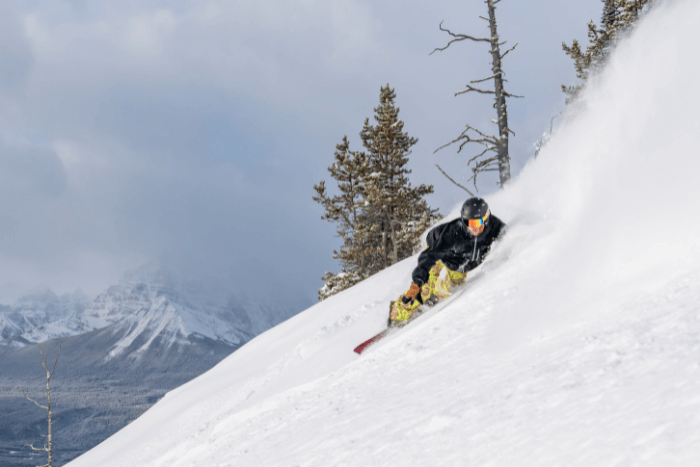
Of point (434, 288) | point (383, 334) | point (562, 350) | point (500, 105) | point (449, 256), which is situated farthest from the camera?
point (500, 105)

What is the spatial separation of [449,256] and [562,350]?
387cm

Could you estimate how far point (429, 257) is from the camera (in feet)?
21.2

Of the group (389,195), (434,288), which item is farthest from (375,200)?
(434,288)

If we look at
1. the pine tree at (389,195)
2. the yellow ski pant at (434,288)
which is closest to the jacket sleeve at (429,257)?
the yellow ski pant at (434,288)

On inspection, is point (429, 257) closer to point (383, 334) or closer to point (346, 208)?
point (383, 334)

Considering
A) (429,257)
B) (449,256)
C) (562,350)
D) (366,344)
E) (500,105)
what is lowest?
(562,350)

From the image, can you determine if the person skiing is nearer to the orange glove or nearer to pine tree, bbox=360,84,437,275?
the orange glove

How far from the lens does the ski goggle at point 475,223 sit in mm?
6066

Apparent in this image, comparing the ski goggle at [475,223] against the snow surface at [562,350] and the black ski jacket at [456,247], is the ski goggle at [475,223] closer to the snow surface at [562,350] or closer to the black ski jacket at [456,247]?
the black ski jacket at [456,247]

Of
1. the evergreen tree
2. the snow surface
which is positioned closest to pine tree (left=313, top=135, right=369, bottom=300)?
the evergreen tree

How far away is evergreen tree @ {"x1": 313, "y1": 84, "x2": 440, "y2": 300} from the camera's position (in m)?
25.0

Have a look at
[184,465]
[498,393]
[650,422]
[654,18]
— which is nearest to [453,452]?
[498,393]

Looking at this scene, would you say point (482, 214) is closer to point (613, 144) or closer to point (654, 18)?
point (613, 144)

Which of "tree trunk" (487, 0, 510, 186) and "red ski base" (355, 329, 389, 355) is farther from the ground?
"tree trunk" (487, 0, 510, 186)
